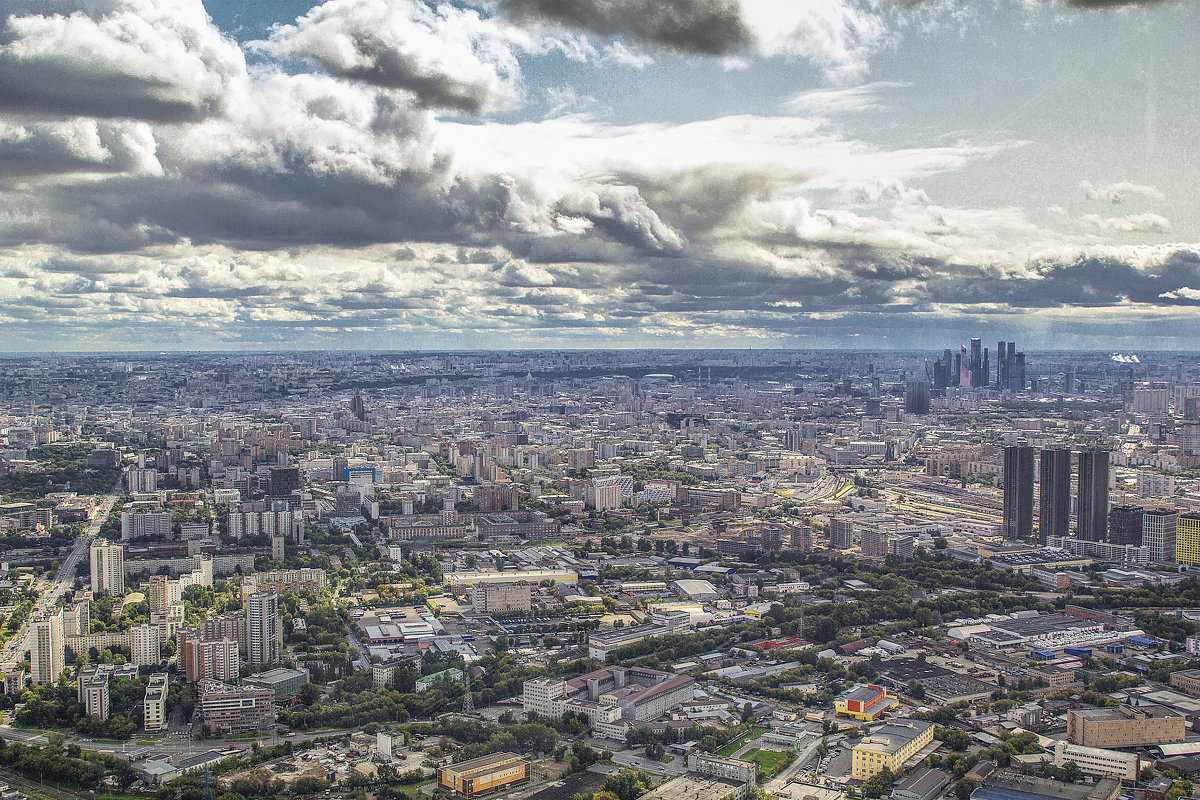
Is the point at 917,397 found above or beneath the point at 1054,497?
above

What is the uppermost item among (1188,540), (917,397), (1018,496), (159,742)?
(917,397)

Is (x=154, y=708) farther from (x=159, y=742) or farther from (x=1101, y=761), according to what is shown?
(x=1101, y=761)

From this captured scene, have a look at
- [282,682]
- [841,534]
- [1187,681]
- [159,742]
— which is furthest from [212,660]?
[841,534]

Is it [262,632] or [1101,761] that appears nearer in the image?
[1101,761]

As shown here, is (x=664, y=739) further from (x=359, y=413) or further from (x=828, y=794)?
(x=359, y=413)

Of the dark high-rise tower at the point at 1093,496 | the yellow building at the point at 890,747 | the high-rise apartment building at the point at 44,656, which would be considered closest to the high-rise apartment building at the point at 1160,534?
the dark high-rise tower at the point at 1093,496

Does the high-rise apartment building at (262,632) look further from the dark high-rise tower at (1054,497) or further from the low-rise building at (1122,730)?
the dark high-rise tower at (1054,497)

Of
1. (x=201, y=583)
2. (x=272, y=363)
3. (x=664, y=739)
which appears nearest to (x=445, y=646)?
(x=664, y=739)
